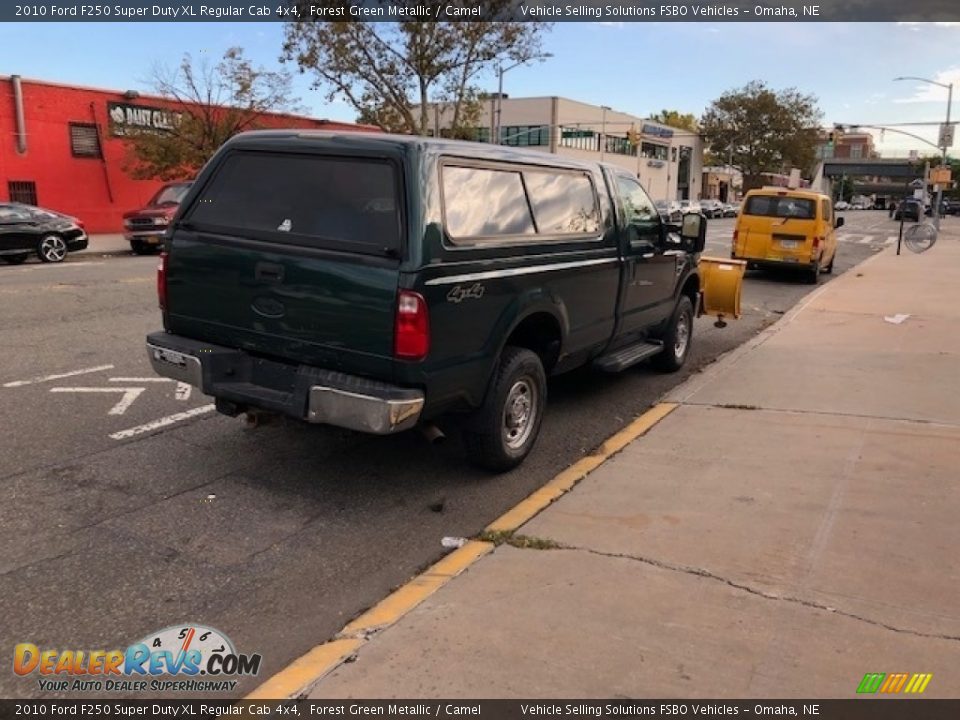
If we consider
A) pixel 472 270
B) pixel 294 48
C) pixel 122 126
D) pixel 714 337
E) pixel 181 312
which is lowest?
pixel 714 337

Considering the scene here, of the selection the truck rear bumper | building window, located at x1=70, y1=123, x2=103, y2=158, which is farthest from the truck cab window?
building window, located at x1=70, y1=123, x2=103, y2=158

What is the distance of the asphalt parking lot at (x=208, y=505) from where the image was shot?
3.33m

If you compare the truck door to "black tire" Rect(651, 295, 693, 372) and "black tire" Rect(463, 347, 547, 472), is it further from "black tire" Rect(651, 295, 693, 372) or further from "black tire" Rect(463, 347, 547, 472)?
"black tire" Rect(463, 347, 547, 472)

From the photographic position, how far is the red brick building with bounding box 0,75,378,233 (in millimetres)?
24339

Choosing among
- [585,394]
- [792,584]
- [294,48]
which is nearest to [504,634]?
[792,584]

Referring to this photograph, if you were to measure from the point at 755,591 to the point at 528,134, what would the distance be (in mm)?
64983

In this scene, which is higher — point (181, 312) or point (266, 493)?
point (181, 312)

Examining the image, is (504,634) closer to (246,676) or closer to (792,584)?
(246,676)

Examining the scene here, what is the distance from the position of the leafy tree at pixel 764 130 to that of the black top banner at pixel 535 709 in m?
92.7

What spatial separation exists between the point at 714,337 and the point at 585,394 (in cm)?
390

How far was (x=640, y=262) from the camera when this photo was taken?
6438 millimetres

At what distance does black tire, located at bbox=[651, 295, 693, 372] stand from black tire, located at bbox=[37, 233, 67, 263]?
14.4 metres

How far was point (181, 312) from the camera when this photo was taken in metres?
4.71

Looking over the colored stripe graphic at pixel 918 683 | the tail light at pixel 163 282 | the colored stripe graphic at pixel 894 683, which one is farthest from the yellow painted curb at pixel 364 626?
the tail light at pixel 163 282
